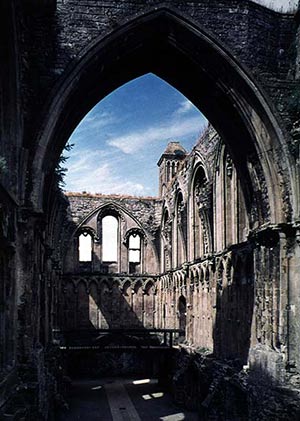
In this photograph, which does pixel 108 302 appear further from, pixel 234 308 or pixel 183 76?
pixel 183 76

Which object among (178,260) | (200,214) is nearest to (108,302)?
(178,260)

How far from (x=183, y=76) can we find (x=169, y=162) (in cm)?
1542

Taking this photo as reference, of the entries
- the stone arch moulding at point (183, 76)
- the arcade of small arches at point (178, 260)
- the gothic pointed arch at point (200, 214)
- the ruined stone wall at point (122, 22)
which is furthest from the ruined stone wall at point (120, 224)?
the ruined stone wall at point (122, 22)

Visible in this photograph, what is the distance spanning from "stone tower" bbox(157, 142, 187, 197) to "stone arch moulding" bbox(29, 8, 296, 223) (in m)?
15.1

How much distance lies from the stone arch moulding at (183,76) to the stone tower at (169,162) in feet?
49.5

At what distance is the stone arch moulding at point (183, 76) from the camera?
34.1ft

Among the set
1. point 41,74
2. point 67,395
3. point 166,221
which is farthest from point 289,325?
point 166,221

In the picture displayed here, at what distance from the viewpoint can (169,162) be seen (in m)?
27.7

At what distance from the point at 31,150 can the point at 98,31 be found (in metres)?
2.59

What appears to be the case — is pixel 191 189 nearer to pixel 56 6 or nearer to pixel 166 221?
pixel 166 221

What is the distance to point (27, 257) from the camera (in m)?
9.82

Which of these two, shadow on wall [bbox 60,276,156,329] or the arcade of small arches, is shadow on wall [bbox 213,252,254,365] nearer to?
the arcade of small arches

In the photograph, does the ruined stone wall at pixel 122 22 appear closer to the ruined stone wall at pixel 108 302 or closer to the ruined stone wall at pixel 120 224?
the ruined stone wall at pixel 120 224

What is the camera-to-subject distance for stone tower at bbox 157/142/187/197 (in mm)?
27391
